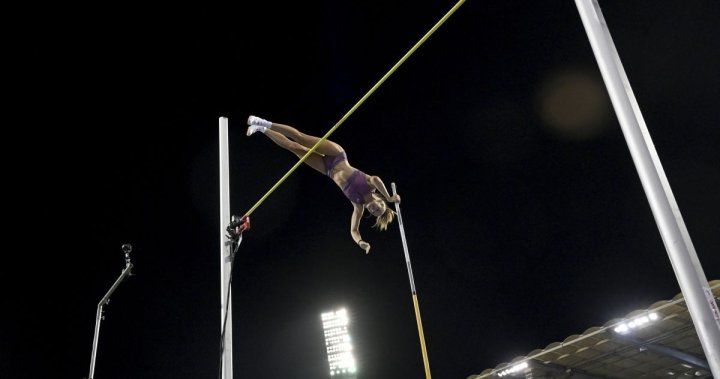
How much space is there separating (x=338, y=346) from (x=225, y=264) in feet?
54.9

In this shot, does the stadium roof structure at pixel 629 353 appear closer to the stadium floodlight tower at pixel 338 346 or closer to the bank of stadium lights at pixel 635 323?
the bank of stadium lights at pixel 635 323

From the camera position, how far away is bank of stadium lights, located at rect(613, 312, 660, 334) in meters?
12.7

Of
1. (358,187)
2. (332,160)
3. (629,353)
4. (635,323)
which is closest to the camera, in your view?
(358,187)

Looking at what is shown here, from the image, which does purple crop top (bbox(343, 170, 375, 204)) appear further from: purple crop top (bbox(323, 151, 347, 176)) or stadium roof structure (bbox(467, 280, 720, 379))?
stadium roof structure (bbox(467, 280, 720, 379))

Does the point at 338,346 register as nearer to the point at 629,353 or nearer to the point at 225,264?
the point at 629,353

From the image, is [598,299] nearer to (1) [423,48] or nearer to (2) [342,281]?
(2) [342,281]

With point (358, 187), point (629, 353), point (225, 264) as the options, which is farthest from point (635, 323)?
point (225, 264)

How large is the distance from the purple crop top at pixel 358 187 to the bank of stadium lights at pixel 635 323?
837 centimetres

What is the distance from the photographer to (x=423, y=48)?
13438 mm

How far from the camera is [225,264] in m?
6.02

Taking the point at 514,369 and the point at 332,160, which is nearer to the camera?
the point at 332,160

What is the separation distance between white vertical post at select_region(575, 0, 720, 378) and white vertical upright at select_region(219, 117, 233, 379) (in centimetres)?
361

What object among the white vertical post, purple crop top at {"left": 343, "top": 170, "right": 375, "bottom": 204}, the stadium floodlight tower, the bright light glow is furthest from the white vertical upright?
the stadium floodlight tower

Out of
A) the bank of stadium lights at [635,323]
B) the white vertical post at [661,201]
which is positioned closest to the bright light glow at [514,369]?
the bank of stadium lights at [635,323]
